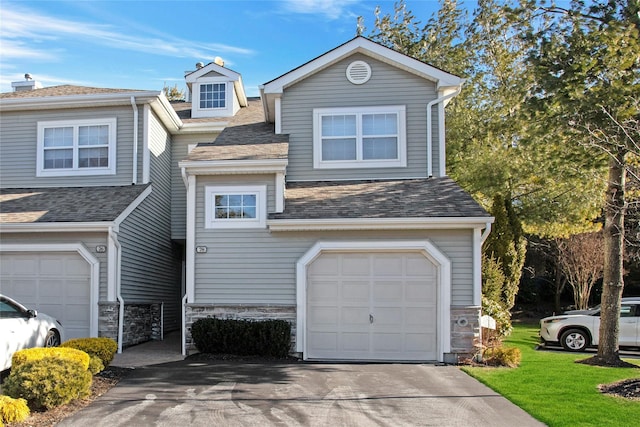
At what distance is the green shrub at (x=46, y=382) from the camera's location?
709 cm

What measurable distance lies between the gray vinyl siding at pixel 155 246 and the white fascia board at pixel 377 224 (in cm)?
410

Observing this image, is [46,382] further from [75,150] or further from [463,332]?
[75,150]

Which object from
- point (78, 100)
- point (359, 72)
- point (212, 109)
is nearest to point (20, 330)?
point (78, 100)

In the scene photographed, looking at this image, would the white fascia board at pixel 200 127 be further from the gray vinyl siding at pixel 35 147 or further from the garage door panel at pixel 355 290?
the garage door panel at pixel 355 290

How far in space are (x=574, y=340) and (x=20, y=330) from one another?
13460 mm

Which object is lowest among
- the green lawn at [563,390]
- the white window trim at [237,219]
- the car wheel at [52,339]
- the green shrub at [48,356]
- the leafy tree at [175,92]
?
the green lawn at [563,390]

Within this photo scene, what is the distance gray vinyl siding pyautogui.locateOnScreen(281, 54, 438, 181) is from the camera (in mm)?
13438

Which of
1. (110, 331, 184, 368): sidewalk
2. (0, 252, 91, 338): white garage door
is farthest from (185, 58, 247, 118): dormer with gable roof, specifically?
(110, 331, 184, 368): sidewalk

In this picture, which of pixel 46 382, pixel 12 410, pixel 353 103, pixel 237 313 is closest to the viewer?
pixel 12 410

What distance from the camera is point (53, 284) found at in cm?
1273

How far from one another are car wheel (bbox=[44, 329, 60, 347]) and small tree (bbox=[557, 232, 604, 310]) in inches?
829

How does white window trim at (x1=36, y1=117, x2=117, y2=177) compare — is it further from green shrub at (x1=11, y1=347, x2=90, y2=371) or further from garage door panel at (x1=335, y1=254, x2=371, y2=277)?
green shrub at (x1=11, y1=347, x2=90, y2=371)

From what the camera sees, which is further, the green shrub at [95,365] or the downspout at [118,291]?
the downspout at [118,291]

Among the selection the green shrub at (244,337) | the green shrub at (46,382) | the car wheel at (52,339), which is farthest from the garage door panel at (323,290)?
the green shrub at (46,382)
